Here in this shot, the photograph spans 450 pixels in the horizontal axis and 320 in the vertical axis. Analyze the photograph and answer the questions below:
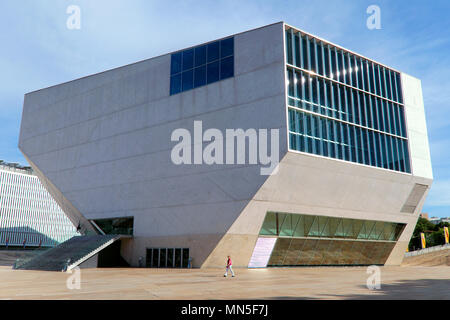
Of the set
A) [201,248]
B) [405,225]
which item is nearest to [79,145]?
[201,248]

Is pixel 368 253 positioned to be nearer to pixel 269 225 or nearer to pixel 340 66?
pixel 269 225

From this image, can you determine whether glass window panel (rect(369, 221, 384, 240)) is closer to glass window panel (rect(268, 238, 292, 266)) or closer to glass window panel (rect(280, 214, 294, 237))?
→ glass window panel (rect(268, 238, 292, 266))

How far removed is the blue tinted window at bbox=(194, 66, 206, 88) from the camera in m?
33.2

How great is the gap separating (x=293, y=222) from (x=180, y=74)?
16101 mm

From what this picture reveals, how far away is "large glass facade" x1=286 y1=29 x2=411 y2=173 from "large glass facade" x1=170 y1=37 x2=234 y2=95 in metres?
5.18

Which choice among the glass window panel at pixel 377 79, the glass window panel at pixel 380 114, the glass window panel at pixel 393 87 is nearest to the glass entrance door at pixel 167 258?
the glass window panel at pixel 380 114

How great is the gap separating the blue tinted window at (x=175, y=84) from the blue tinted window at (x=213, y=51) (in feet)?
11.4

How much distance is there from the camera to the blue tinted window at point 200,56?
110 ft

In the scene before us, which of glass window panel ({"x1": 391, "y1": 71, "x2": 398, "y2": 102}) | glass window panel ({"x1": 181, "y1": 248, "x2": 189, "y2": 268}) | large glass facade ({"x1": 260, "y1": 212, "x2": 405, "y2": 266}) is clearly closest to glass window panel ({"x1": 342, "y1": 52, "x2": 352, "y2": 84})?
glass window panel ({"x1": 391, "y1": 71, "x2": 398, "y2": 102})

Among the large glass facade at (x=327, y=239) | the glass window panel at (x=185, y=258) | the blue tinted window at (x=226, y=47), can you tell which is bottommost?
the glass window panel at (x=185, y=258)

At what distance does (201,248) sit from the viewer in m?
30.4

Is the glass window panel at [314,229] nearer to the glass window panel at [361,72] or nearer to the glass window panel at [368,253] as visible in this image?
the glass window panel at [368,253]
